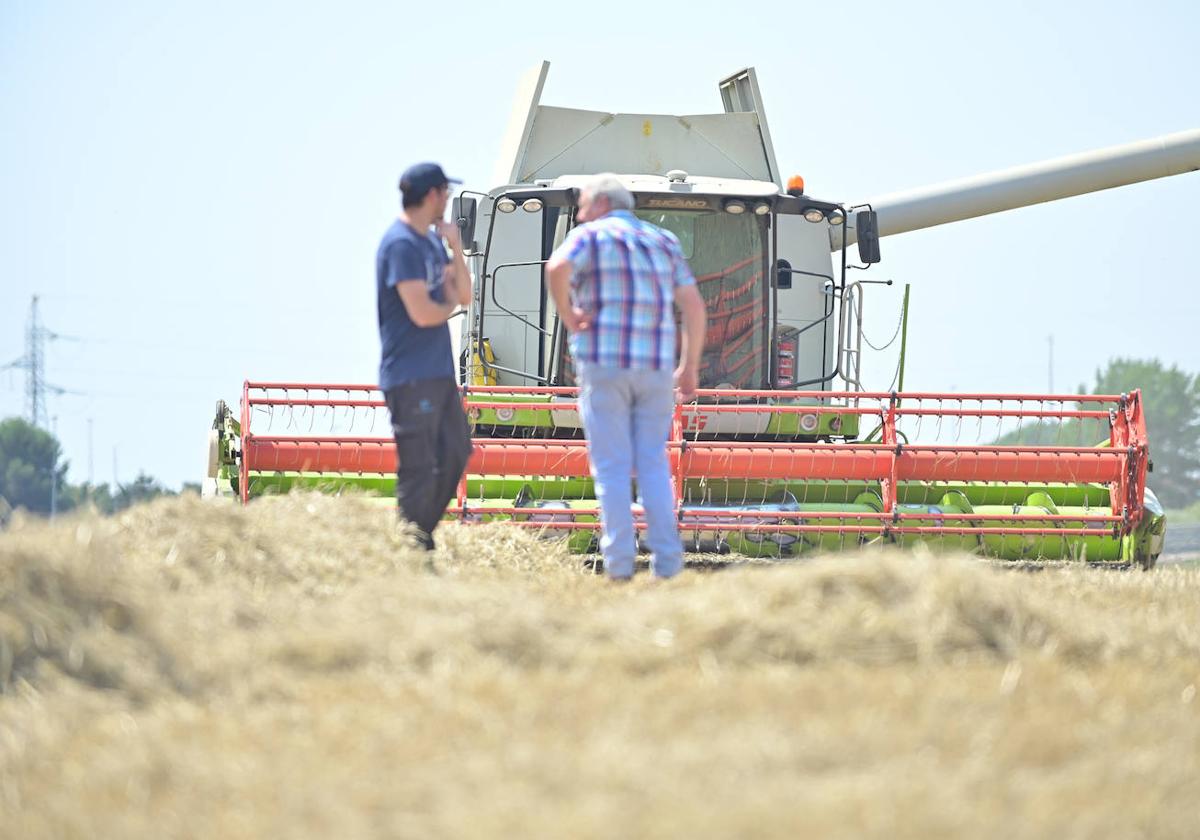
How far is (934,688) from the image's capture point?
4.18 m

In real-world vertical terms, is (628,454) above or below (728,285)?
below

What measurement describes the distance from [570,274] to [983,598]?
2.56m

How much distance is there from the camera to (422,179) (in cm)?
700

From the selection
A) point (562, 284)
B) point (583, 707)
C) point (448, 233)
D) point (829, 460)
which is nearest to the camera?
point (583, 707)

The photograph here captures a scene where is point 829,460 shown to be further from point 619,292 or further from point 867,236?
point 619,292

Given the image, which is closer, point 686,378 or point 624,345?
point 624,345

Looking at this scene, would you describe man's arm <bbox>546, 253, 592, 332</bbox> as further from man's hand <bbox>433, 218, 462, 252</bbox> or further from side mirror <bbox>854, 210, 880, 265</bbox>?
side mirror <bbox>854, 210, 880, 265</bbox>

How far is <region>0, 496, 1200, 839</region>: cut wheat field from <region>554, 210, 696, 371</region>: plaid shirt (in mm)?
1425

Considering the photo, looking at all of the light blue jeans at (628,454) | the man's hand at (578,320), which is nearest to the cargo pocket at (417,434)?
the light blue jeans at (628,454)

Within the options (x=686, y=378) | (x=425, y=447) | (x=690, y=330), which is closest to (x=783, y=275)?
(x=686, y=378)

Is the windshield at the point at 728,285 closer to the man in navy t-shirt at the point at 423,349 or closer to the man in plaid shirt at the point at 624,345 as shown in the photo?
the man in navy t-shirt at the point at 423,349

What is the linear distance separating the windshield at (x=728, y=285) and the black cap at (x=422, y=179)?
475 cm

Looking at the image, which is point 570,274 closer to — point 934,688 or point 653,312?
point 653,312

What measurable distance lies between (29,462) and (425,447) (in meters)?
109
